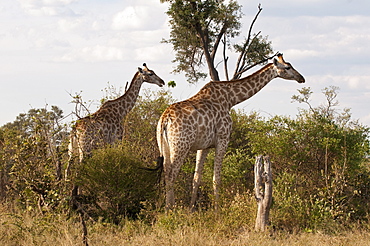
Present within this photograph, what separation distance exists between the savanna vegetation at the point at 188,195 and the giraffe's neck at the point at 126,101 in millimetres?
1182

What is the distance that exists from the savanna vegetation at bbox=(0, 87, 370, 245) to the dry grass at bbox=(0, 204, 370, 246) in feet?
0.06

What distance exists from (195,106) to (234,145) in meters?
3.22

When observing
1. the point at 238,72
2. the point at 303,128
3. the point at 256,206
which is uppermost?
the point at 238,72

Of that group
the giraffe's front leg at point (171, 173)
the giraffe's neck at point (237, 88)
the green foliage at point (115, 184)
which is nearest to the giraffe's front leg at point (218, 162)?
the giraffe's front leg at point (171, 173)

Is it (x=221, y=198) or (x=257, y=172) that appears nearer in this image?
(x=257, y=172)

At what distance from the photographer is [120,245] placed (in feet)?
25.5

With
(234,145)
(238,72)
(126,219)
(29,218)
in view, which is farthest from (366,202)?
(238,72)

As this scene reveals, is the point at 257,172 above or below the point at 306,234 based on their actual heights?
above

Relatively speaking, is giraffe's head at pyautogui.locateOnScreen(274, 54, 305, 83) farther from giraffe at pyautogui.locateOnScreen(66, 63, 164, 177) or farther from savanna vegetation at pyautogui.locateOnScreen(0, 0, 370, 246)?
giraffe at pyautogui.locateOnScreen(66, 63, 164, 177)

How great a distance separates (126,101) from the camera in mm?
12516

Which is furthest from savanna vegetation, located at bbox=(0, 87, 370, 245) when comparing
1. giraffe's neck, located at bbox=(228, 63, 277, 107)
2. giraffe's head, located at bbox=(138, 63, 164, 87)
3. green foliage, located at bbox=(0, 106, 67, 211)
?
giraffe's head, located at bbox=(138, 63, 164, 87)

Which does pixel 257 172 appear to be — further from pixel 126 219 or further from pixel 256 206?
pixel 126 219

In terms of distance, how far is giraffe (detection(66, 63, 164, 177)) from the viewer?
10648 mm

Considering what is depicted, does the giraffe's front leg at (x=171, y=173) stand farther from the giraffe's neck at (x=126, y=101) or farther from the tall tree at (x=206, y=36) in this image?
the tall tree at (x=206, y=36)
